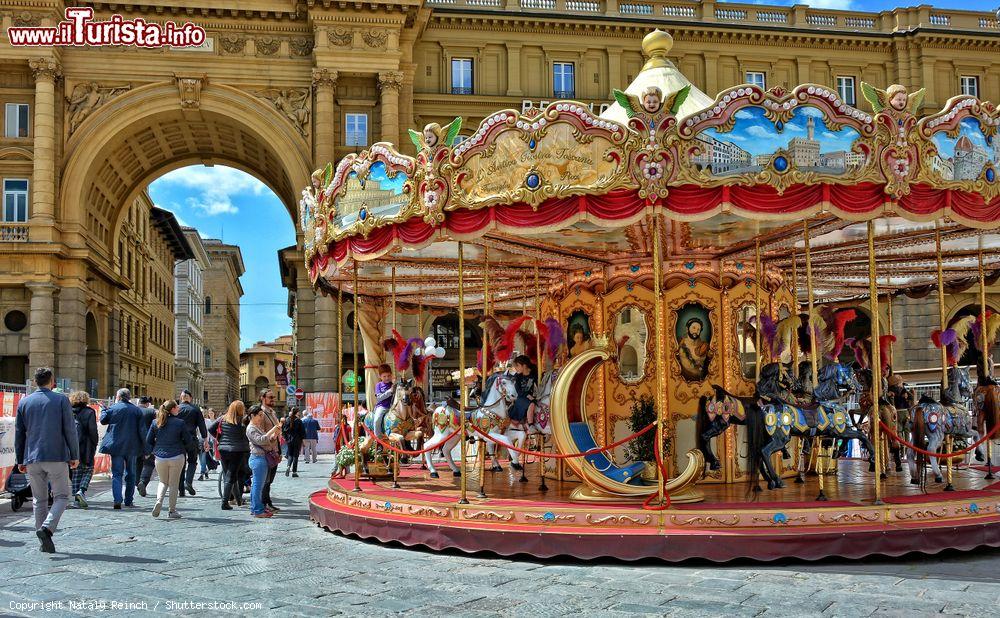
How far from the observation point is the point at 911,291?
17.6 m

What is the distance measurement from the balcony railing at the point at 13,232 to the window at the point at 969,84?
3821 centimetres

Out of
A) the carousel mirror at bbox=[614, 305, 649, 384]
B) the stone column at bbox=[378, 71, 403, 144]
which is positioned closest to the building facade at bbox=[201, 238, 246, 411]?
the stone column at bbox=[378, 71, 403, 144]

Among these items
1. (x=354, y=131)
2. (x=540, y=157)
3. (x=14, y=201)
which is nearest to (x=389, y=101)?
(x=354, y=131)

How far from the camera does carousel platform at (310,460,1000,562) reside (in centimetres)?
901

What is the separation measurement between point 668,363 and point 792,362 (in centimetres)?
164

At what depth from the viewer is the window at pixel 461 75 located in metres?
38.7

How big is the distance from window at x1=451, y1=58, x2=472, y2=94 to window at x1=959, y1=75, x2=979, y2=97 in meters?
21.3

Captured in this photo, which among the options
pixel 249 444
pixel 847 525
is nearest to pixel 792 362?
pixel 847 525

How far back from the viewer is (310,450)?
88.1ft

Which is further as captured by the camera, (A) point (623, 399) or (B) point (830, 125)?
(A) point (623, 399)

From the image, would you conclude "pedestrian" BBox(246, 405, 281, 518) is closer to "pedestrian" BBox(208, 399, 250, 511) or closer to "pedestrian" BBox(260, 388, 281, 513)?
"pedestrian" BBox(260, 388, 281, 513)

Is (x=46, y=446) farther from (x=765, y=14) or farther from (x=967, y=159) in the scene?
(x=765, y=14)

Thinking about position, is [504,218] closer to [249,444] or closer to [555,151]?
[555,151]
